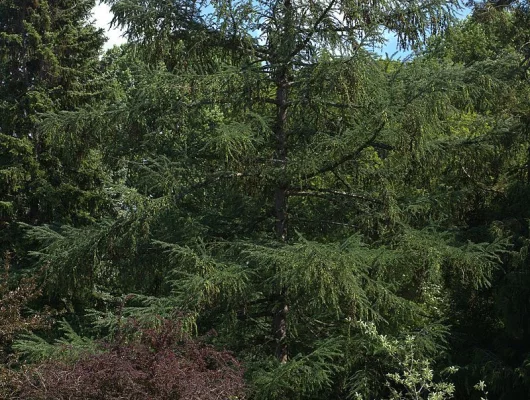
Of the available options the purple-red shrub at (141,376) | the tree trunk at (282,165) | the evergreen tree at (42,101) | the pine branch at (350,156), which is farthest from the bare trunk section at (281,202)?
the evergreen tree at (42,101)

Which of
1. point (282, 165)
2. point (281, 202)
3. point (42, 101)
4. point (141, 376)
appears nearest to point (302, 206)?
point (281, 202)

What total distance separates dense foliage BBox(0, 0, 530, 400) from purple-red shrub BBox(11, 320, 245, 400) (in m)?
0.09

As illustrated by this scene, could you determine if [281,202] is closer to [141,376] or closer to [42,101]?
[141,376]

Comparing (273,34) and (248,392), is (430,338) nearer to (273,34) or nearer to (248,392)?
(248,392)

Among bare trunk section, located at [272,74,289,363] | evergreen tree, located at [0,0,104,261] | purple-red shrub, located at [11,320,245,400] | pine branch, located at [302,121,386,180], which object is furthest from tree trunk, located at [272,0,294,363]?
evergreen tree, located at [0,0,104,261]

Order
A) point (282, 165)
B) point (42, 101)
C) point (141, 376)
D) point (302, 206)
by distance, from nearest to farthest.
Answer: point (141, 376) → point (282, 165) → point (302, 206) → point (42, 101)

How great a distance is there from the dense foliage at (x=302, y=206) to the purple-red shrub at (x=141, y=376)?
9 cm

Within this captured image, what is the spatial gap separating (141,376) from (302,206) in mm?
5324

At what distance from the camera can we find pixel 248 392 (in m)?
7.97

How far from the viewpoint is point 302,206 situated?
37.2 ft

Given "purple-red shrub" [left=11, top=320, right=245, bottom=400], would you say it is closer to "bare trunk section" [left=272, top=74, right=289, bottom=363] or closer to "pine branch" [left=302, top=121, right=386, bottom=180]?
"bare trunk section" [left=272, top=74, right=289, bottom=363]

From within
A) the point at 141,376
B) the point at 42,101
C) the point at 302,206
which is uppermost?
the point at 42,101

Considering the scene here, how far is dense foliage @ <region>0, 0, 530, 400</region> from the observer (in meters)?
8.47

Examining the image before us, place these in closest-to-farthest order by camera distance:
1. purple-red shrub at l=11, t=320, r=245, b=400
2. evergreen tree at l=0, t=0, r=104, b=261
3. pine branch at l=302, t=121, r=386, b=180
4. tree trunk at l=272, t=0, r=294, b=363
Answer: purple-red shrub at l=11, t=320, r=245, b=400 < pine branch at l=302, t=121, r=386, b=180 < tree trunk at l=272, t=0, r=294, b=363 < evergreen tree at l=0, t=0, r=104, b=261
